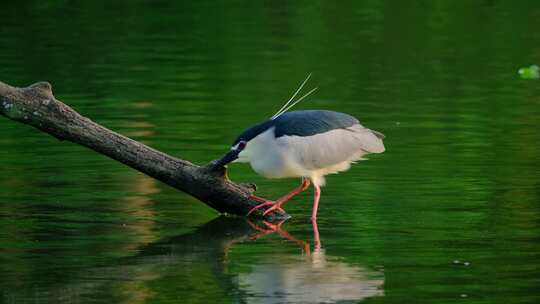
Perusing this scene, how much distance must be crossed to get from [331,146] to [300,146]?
30 cm

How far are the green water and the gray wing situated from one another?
469 millimetres

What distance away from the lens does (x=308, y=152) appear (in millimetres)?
10930

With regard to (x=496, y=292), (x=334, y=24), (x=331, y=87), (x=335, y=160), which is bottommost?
(x=496, y=292)

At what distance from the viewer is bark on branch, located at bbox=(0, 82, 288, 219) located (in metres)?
10.8

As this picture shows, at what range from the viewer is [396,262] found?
31.5ft

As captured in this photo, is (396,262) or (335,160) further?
(335,160)

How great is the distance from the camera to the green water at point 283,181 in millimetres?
9219

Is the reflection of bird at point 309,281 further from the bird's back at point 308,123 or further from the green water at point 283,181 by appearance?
the bird's back at point 308,123

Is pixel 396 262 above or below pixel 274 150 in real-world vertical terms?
below

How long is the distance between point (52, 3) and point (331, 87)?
11656 mm

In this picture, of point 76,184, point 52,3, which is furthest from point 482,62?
point 52,3

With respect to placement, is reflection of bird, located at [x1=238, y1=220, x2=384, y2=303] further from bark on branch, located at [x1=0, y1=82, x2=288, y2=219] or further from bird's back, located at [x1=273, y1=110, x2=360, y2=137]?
bark on branch, located at [x1=0, y1=82, x2=288, y2=219]

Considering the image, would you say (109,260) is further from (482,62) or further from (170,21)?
(170,21)

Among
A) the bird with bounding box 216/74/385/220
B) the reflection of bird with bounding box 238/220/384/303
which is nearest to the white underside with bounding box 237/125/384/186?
the bird with bounding box 216/74/385/220
